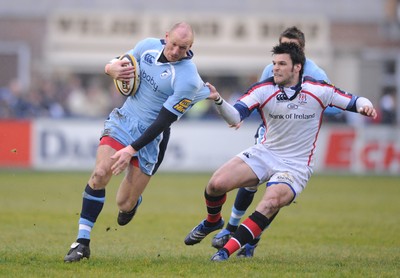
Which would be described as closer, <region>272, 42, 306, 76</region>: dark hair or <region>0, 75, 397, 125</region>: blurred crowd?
<region>272, 42, 306, 76</region>: dark hair

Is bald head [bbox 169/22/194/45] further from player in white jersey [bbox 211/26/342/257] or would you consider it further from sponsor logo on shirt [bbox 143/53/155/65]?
player in white jersey [bbox 211/26/342/257]

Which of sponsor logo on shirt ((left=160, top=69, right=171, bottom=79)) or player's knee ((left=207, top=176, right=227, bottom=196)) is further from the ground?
sponsor logo on shirt ((left=160, top=69, right=171, bottom=79))

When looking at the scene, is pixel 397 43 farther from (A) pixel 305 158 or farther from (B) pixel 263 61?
→ (A) pixel 305 158

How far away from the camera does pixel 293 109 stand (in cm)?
958

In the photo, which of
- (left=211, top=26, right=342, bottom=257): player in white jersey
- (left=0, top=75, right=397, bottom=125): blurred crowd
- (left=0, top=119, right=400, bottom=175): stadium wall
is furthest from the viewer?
(left=0, top=75, right=397, bottom=125): blurred crowd

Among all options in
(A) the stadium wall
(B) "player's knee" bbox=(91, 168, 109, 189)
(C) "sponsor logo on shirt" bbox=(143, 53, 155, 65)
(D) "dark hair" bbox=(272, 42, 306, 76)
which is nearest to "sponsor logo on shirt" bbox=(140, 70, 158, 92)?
(C) "sponsor logo on shirt" bbox=(143, 53, 155, 65)

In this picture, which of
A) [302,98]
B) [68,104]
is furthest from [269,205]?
[68,104]

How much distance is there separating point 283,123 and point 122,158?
6.05ft

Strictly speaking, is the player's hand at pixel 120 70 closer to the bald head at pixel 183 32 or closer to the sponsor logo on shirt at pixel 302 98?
the bald head at pixel 183 32

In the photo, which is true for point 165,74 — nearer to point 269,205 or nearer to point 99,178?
point 99,178

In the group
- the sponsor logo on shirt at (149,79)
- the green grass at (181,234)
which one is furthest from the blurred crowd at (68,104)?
the sponsor logo on shirt at (149,79)

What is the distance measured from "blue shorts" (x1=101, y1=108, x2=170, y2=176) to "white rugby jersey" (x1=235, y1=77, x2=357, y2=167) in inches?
39.2

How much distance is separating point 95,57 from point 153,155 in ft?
68.7

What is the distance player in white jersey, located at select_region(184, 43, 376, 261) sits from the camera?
9438 mm
